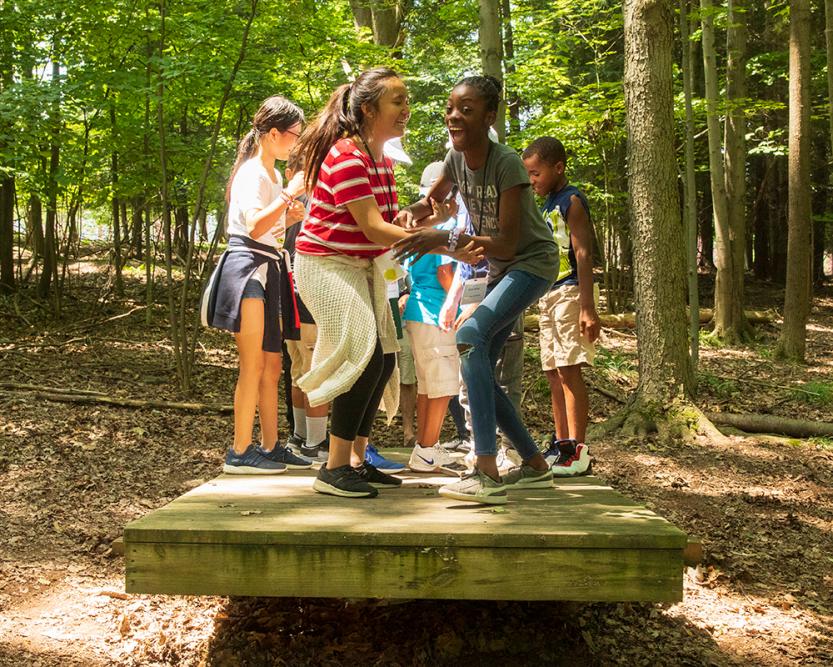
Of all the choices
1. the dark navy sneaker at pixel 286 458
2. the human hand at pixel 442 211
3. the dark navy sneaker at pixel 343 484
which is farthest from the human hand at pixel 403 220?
the dark navy sneaker at pixel 286 458

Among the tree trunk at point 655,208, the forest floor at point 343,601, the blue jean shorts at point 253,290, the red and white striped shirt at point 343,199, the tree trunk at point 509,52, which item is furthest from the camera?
the tree trunk at point 509,52

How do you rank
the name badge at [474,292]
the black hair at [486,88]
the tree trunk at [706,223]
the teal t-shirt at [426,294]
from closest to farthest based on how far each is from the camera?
the black hair at [486,88]
the name badge at [474,292]
the teal t-shirt at [426,294]
the tree trunk at [706,223]

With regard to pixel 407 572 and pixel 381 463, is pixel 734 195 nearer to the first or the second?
pixel 381 463

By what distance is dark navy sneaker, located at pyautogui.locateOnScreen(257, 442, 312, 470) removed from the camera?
4.50 m

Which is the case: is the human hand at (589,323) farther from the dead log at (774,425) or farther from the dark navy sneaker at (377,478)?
the dead log at (774,425)

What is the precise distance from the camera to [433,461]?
182 inches

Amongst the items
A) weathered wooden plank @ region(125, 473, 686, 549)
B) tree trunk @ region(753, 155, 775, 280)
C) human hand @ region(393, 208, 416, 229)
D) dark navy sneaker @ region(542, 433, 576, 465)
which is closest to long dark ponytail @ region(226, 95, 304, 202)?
human hand @ region(393, 208, 416, 229)

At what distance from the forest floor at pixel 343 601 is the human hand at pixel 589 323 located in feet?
4.85

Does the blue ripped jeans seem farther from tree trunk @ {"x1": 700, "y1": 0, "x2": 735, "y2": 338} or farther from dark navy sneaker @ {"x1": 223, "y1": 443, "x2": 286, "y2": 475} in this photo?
tree trunk @ {"x1": 700, "y1": 0, "x2": 735, "y2": 338}

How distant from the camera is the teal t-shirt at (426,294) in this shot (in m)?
5.17

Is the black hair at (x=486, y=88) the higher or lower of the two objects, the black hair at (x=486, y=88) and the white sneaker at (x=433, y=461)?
the higher

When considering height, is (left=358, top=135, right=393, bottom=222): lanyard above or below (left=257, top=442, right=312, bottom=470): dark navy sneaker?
above

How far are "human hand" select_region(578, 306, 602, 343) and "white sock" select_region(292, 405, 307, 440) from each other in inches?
73.8

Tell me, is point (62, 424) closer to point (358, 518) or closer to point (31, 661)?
point (31, 661)
